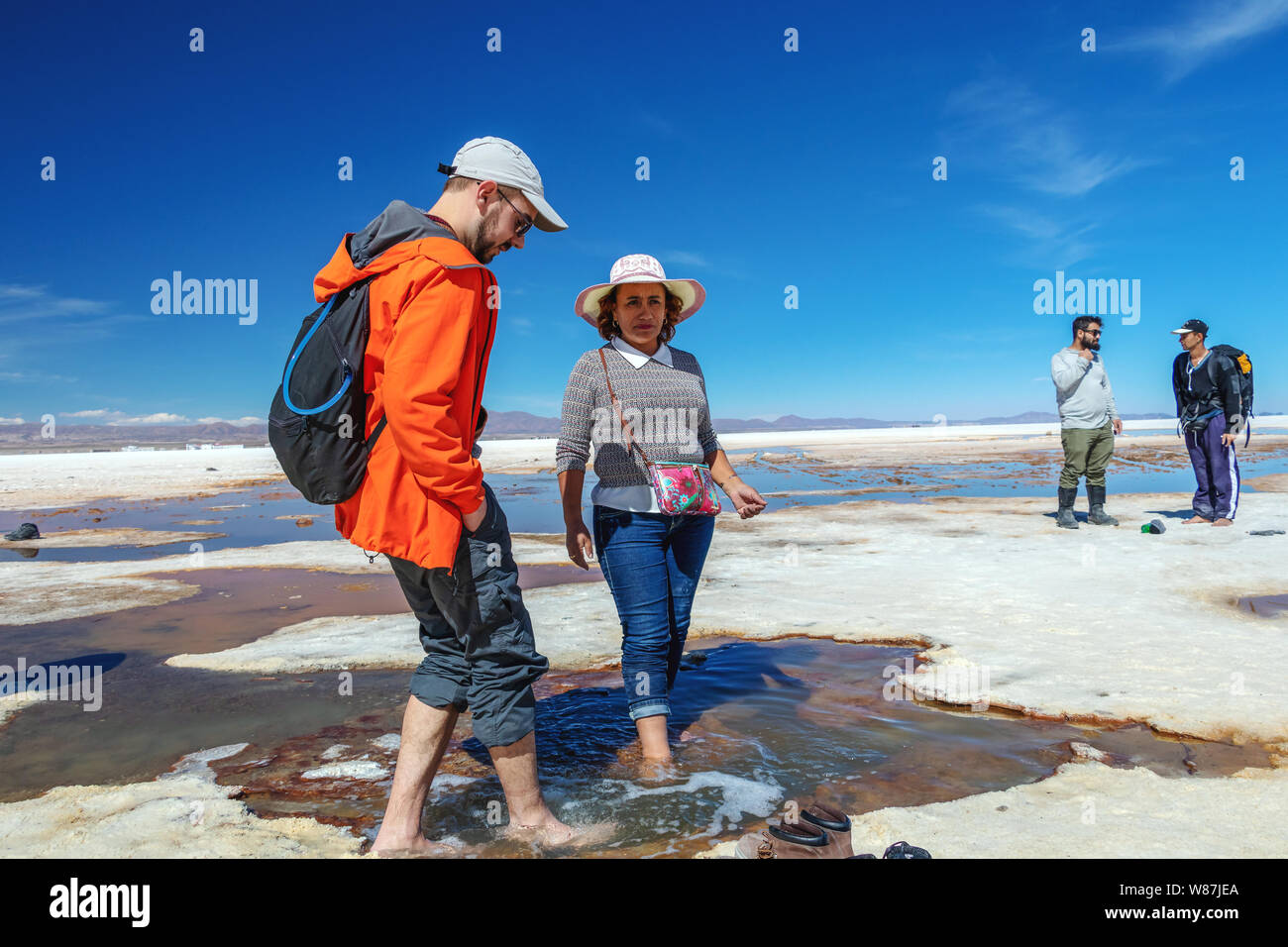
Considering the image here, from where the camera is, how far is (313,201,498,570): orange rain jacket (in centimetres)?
195

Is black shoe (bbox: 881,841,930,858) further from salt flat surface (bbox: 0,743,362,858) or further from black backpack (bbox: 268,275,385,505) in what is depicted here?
black backpack (bbox: 268,275,385,505)

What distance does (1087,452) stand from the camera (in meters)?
8.86

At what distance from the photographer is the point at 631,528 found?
306 cm

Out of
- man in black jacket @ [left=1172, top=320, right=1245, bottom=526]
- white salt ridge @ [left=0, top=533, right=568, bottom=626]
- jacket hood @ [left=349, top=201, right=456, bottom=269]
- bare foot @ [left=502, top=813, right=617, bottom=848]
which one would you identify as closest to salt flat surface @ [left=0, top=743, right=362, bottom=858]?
bare foot @ [left=502, top=813, right=617, bottom=848]

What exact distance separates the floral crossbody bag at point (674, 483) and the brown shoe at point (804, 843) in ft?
4.16

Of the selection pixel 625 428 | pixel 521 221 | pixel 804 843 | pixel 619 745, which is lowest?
pixel 619 745

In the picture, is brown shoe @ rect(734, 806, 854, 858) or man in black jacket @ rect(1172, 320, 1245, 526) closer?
brown shoe @ rect(734, 806, 854, 858)

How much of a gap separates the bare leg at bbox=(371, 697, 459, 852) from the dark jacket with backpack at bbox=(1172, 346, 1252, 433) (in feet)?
32.2

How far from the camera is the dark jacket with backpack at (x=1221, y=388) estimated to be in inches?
344

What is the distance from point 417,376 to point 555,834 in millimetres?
1505

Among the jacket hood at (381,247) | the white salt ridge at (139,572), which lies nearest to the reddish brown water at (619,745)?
the white salt ridge at (139,572)

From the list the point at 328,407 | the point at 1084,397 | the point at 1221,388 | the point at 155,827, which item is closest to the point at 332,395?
the point at 328,407

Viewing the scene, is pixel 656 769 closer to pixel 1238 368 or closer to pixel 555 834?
pixel 555 834

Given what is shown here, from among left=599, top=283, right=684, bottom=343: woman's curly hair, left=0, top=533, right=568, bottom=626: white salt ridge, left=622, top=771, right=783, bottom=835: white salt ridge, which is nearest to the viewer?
left=622, top=771, right=783, bottom=835: white salt ridge
